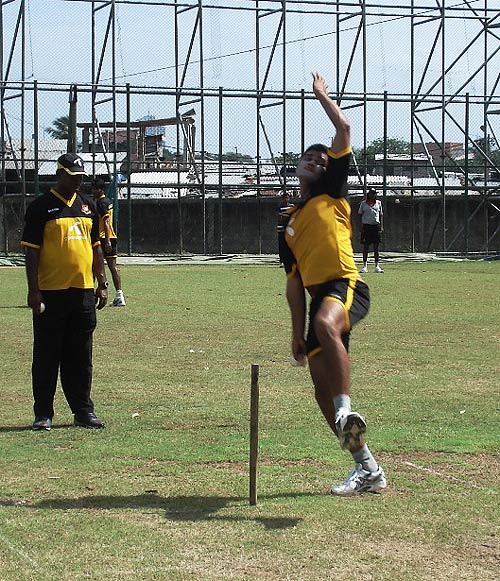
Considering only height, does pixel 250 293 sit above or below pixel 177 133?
below

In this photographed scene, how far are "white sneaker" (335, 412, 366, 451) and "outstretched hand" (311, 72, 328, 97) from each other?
6.71 feet

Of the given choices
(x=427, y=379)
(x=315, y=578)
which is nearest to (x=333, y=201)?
(x=315, y=578)

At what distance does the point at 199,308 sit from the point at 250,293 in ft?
10.8

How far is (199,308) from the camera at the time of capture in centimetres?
1947

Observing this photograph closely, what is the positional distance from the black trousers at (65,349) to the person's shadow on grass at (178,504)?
243cm

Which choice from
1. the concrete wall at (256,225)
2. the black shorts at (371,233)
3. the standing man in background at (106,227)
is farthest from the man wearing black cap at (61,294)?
the concrete wall at (256,225)

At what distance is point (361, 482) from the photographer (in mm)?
6922

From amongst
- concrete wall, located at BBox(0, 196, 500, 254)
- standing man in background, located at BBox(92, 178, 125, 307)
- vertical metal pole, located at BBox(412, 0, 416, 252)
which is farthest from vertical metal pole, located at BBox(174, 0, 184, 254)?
standing man in background, located at BBox(92, 178, 125, 307)

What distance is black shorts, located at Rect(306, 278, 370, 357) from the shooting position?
7.14 m

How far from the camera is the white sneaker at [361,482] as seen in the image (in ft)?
22.7

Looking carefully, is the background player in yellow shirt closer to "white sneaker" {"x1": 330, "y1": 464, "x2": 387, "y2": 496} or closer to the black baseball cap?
"white sneaker" {"x1": 330, "y1": 464, "x2": 387, "y2": 496}

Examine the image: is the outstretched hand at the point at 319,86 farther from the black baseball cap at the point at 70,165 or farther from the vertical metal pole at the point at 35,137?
the vertical metal pole at the point at 35,137

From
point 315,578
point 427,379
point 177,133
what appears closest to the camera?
point 315,578

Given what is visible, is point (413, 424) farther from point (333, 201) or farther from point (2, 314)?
point (2, 314)
